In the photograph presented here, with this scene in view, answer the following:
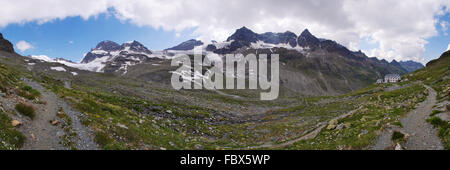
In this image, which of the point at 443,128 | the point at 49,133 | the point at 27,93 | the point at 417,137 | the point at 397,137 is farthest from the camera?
the point at 27,93

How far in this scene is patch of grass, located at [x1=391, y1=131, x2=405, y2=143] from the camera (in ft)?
47.9

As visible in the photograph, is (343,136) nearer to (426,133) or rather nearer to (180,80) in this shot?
(426,133)

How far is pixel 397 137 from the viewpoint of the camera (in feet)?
49.3

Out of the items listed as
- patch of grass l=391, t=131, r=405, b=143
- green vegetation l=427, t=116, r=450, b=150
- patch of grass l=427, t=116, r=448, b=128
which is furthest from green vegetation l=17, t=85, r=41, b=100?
patch of grass l=427, t=116, r=448, b=128

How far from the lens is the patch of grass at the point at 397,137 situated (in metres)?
14.6

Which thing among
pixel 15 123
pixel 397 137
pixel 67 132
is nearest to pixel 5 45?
pixel 15 123

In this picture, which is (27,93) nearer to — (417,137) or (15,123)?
(15,123)

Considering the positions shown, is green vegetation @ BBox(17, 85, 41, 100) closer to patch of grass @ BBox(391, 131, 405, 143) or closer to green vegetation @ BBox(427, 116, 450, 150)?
patch of grass @ BBox(391, 131, 405, 143)

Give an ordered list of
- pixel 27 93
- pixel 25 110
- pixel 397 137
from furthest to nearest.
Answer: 1. pixel 27 93
2. pixel 25 110
3. pixel 397 137

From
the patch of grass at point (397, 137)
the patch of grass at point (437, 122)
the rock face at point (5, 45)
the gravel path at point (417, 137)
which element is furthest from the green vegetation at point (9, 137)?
the rock face at point (5, 45)

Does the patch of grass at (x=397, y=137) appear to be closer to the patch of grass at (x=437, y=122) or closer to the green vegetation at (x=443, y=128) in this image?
the green vegetation at (x=443, y=128)
